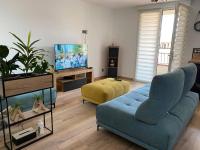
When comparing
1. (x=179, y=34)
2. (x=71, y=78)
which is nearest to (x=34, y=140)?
(x=71, y=78)

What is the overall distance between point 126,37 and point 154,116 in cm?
407

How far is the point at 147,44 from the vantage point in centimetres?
498

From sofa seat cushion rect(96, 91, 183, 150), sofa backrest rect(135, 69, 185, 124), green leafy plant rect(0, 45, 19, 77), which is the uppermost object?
green leafy plant rect(0, 45, 19, 77)

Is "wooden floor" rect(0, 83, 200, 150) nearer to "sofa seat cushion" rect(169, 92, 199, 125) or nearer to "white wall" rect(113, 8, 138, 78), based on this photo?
"sofa seat cushion" rect(169, 92, 199, 125)

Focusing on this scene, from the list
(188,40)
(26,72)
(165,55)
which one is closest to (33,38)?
(26,72)

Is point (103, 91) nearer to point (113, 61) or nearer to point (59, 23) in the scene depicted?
point (59, 23)

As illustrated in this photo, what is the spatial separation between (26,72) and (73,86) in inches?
92.8

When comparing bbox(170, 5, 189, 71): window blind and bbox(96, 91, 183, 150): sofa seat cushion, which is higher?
bbox(170, 5, 189, 71): window blind

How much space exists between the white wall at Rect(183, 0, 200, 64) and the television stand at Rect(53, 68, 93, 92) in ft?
8.88

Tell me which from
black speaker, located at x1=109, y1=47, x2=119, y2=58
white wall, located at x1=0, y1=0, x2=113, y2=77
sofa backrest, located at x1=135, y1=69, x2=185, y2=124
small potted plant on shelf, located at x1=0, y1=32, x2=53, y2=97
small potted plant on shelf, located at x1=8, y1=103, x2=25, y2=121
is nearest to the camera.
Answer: sofa backrest, located at x1=135, y1=69, x2=185, y2=124

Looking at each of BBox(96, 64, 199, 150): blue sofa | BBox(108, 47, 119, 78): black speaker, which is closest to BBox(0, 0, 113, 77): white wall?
BBox(108, 47, 119, 78): black speaker

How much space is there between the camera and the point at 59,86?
4211 millimetres

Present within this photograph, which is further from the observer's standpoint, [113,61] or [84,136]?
[113,61]

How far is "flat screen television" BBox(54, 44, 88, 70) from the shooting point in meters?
4.01
